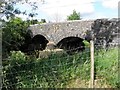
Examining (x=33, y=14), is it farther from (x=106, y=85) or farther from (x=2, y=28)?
(x=106, y=85)

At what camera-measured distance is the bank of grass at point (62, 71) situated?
25.0 ft

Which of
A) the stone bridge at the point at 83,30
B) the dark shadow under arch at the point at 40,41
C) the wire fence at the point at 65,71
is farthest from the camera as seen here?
the dark shadow under arch at the point at 40,41

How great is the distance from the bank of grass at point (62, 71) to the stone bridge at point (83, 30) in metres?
4.88

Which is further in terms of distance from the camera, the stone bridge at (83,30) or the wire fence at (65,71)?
the stone bridge at (83,30)

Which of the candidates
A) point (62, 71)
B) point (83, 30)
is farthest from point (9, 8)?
point (83, 30)

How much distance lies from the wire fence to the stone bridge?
4.90m

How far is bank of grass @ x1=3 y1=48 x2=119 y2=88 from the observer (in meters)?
7.61

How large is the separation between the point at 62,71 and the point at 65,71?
0.09 metres

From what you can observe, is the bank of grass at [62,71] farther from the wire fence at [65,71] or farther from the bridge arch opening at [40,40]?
the bridge arch opening at [40,40]

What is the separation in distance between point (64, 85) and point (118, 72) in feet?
3.98

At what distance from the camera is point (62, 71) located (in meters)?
8.11

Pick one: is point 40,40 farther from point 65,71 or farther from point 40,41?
point 65,71

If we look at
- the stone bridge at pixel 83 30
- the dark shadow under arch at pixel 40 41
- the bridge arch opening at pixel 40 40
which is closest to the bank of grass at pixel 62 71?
the stone bridge at pixel 83 30

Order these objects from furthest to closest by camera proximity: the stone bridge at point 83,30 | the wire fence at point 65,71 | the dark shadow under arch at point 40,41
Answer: the dark shadow under arch at point 40,41, the stone bridge at point 83,30, the wire fence at point 65,71
